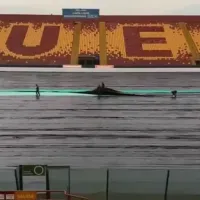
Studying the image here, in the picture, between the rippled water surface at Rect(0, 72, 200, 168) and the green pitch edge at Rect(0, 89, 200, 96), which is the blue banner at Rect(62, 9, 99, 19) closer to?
the rippled water surface at Rect(0, 72, 200, 168)

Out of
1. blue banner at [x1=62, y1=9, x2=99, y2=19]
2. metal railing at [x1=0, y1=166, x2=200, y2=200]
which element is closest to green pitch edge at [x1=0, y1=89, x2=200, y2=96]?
metal railing at [x1=0, y1=166, x2=200, y2=200]

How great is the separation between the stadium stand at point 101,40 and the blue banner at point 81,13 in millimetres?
207

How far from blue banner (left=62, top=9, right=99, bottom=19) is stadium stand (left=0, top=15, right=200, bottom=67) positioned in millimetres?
207

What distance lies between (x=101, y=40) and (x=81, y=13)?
2336mm

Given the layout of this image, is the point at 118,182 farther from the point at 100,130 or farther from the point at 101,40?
the point at 101,40

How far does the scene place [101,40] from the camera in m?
16.0

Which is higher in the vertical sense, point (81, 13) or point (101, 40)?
point (81, 13)

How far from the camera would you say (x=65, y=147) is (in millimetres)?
7102

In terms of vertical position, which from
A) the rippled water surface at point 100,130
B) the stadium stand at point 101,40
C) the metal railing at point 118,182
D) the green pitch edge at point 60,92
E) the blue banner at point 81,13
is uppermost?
the blue banner at point 81,13

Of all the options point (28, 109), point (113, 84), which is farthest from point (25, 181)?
point (113, 84)

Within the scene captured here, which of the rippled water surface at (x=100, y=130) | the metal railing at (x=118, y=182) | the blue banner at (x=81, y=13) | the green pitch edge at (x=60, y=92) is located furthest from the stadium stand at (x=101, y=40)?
the metal railing at (x=118, y=182)

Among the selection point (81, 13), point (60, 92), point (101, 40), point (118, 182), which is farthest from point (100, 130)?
point (81, 13)

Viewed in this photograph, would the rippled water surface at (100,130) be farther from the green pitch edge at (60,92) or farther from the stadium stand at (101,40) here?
the stadium stand at (101,40)

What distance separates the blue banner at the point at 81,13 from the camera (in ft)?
57.9
